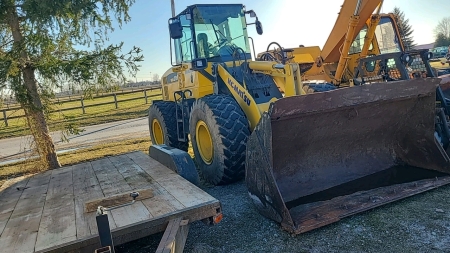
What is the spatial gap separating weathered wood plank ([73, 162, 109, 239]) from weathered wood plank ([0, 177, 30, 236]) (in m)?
0.59

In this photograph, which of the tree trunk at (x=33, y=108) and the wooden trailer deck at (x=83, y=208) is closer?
the wooden trailer deck at (x=83, y=208)

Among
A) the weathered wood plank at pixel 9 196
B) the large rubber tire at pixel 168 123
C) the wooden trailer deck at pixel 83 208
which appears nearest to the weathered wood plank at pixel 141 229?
the wooden trailer deck at pixel 83 208

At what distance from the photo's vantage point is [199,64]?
5.59m

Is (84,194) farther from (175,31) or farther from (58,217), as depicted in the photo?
(175,31)

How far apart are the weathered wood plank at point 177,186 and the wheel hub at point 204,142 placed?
80 cm

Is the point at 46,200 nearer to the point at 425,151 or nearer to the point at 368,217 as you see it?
the point at 368,217

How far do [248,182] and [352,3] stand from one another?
20.0 ft

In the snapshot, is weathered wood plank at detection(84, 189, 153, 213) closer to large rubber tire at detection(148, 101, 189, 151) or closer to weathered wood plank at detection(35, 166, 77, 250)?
weathered wood plank at detection(35, 166, 77, 250)

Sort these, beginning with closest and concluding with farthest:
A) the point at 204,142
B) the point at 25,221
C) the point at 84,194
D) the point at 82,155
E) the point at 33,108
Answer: the point at 25,221
the point at 84,194
the point at 204,142
the point at 33,108
the point at 82,155

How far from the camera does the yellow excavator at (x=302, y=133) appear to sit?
3604mm

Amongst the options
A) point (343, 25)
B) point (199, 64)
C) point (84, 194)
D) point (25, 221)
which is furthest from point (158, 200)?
point (343, 25)

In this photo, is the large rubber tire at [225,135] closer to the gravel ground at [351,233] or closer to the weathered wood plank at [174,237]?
the gravel ground at [351,233]

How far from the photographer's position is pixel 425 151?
4.41 m

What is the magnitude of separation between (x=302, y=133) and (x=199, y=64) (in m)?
2.23
